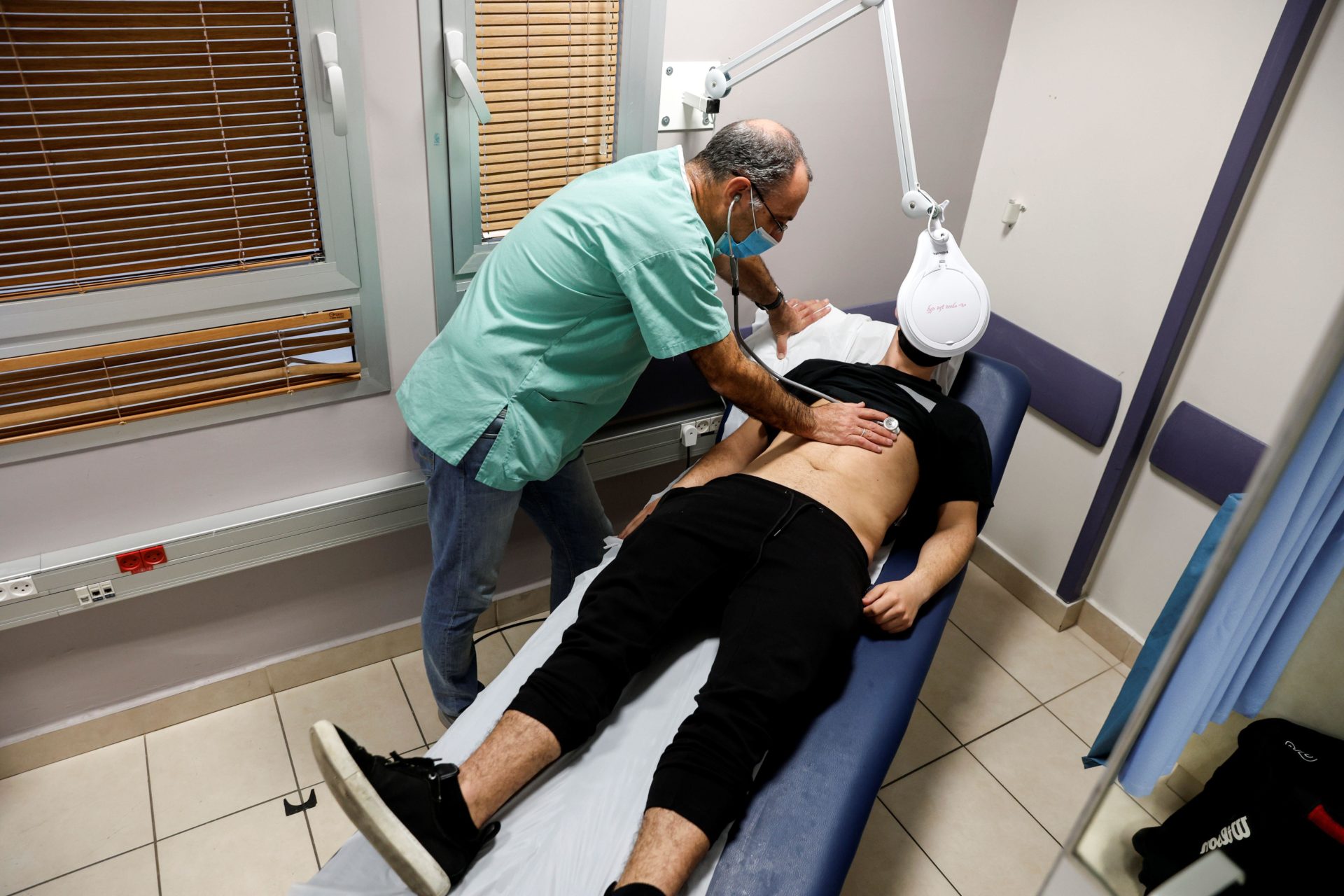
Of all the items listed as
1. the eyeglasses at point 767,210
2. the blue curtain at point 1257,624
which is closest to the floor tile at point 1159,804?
the blue curtain at point 1257,624

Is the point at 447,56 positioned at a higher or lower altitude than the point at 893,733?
higher

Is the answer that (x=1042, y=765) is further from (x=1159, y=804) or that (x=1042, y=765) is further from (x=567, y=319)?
(x=567, y=319)

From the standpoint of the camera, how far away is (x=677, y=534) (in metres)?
1.73

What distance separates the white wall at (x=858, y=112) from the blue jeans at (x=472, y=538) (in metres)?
0.76

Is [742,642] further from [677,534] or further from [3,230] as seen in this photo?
[3,230]

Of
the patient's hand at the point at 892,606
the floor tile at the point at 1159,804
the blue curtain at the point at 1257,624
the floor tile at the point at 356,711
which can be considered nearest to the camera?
the floor tile at the point at 1159,804

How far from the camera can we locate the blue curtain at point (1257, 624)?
1143mm

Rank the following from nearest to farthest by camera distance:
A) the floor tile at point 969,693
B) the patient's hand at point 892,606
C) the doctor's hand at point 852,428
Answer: the patient's hand at point 892,606, the doctor's hand at point 852,428, the floor tile at point 969,693

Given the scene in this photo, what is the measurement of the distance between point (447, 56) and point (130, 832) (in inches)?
70.5

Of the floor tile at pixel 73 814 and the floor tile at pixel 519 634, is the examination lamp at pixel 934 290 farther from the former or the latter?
the floor tile at pixel 73 814

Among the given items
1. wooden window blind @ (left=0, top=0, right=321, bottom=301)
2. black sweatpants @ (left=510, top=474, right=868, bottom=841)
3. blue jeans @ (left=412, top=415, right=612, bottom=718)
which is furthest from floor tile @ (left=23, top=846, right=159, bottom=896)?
wooden window blind @ (left=0, top=0, right=321, bottom=301)

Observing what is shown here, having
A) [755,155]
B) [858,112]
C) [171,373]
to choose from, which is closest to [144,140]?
[171,373]

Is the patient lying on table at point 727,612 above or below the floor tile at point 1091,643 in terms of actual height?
above

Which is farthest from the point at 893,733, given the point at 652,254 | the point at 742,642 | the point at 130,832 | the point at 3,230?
the point at 3,230
